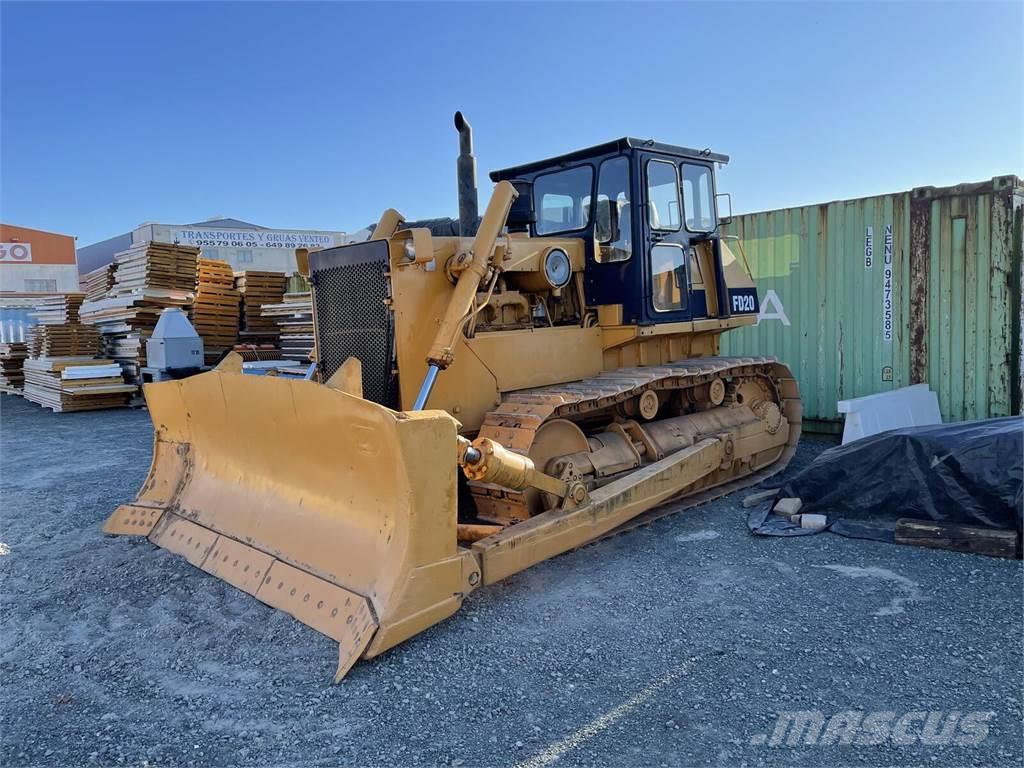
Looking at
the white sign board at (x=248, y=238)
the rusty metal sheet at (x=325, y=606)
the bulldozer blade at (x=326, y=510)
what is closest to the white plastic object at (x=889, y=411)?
the bulldozer blade at (x=326, y=510)

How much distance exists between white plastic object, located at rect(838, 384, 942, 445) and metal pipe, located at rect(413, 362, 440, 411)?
440 centimetres

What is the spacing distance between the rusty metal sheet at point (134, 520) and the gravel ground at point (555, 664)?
1.11ft

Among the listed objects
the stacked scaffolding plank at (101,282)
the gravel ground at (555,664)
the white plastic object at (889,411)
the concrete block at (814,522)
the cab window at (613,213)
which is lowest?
the gravel ground at (555,664)

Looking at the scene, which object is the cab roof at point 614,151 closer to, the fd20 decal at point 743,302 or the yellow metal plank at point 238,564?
the fd20 decal at point 743,302

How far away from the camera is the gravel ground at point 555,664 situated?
2.83 m

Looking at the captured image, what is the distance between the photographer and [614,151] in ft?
19.3

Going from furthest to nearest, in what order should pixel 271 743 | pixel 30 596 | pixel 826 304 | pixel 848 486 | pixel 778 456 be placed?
pixel 826 304, pixel 778 456, pixel 848 486, pixel 30 596, pixel 271 743

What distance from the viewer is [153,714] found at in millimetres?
3086

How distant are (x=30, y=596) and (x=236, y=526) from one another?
1223mm

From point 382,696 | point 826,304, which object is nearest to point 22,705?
point 382,696

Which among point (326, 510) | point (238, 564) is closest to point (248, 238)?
point (238, 564)

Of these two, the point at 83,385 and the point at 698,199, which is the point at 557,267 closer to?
the point at 698,199

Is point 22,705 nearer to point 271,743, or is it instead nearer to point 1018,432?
point 271,743

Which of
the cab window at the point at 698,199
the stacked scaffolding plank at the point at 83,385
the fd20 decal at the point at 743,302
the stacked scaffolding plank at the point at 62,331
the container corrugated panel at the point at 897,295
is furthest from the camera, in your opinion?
the stacked scaffolding plank at the point at 62,331
